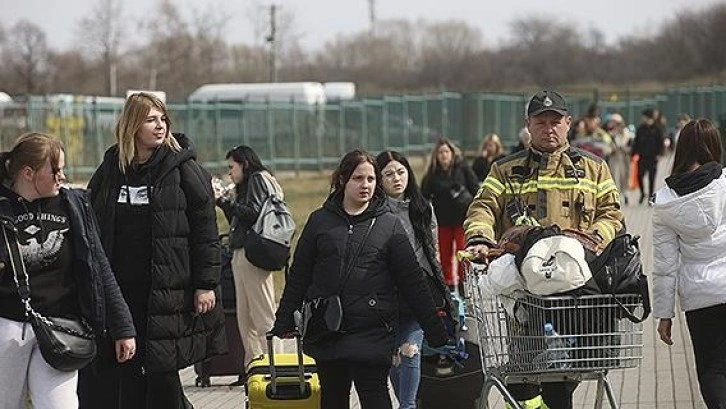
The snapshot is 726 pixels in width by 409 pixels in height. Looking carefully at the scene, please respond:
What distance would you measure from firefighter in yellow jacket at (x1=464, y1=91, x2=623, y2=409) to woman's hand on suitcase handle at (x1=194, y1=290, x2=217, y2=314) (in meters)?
1.49

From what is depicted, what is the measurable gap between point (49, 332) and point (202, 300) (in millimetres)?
1174

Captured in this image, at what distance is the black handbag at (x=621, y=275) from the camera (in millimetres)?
6262

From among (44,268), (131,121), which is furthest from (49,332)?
(131,121)

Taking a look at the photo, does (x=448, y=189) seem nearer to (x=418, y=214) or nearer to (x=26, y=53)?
(x=418, y=214)

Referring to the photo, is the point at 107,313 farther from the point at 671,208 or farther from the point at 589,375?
the point at 671,208

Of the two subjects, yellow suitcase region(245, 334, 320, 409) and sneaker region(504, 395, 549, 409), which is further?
yellow suitcase region(245, 334, 320, 409)

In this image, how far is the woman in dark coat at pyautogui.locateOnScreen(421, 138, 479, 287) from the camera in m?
14.9

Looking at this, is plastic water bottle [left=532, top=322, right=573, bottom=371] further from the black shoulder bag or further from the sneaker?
the black shoulder bag

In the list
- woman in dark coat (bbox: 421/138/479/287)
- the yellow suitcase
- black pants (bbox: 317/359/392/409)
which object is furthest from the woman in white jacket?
woman in dark coat (bbox: 421/138/479/287)

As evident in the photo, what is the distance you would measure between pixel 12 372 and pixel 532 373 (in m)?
2.40

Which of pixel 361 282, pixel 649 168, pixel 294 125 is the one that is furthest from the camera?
pixel 294 125

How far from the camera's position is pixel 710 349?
739cm

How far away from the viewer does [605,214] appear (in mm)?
7066

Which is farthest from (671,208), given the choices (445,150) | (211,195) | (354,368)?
(445,150)
